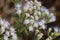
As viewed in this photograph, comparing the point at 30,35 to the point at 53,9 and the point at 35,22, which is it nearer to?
the point at 35,22

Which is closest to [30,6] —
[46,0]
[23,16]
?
Answer: [23,16]

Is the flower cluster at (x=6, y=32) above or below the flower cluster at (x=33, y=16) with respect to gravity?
below

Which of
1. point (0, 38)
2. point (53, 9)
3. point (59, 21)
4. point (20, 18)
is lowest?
point (0, 38)

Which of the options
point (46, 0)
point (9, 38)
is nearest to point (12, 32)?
point (9, 38)

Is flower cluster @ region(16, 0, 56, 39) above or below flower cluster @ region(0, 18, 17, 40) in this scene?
above

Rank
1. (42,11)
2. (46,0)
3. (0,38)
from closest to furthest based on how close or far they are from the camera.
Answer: (0,38), (42,11), (46,0)

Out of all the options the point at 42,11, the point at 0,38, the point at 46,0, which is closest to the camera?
the point at 0,38

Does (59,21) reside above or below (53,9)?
below

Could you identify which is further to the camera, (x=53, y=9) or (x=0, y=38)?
(x=53, y=9)

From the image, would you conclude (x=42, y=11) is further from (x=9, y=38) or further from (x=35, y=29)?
(x=9, y=38)
